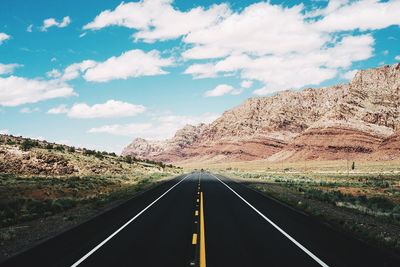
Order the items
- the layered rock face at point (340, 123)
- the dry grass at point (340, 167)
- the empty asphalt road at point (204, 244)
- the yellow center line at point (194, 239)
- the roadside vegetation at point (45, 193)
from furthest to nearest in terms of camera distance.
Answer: the layered rock face at point (340, 123)
the dry grass at point (340, 167)
the roadside vegetation at point (45, 193)
the yellow center line at point (194, 239)
the empty asphalt road at point (204, 244)

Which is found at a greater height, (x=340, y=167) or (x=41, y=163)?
(x=41, y=163)

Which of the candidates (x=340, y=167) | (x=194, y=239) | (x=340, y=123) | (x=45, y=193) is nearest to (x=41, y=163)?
(x=45, y=193)

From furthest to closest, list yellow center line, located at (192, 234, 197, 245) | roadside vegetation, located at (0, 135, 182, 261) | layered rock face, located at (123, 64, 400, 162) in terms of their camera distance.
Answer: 1. layered rock face, located at (123, 64, 400, 162)
2. roadside vegetation, located at (0, 135, 182, 261)
3. yellow center line, located at (192, 234, 197, 245)

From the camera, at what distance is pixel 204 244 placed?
10.9 m

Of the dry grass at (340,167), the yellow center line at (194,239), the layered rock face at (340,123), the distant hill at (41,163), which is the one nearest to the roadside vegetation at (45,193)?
the distant hill at (41,163)

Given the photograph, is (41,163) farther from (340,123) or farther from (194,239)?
(340,123)

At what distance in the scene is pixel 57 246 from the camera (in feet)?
35.6

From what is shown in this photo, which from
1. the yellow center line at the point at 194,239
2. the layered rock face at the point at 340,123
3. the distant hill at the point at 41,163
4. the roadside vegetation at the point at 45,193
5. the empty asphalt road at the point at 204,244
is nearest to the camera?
the empty asphalt road at the point at 204,244

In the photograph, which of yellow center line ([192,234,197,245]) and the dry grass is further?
the dry grass

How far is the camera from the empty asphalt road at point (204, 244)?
8.98 metres

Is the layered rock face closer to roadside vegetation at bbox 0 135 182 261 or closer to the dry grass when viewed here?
the dry grass

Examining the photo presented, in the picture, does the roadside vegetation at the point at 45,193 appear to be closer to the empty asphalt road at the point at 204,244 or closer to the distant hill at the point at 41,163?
the distant hill at the point at 41,163

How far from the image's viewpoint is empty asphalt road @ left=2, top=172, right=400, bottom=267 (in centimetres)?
898

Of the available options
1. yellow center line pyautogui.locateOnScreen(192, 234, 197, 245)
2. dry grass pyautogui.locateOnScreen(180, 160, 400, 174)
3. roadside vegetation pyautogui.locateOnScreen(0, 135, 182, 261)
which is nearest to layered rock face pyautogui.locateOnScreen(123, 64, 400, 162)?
dry grass pyautogui.locateOnScreen(180, 160, 400, 174)
